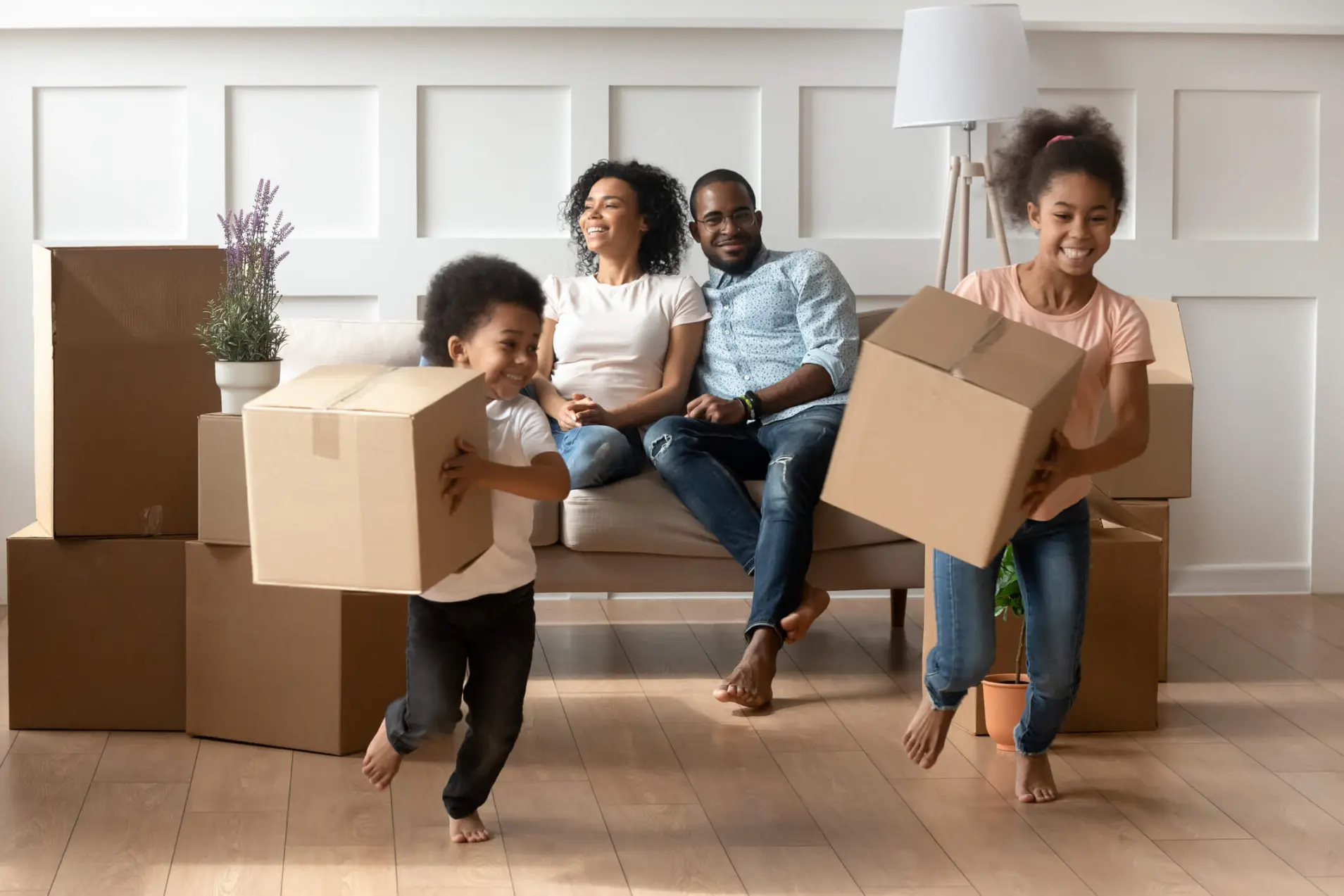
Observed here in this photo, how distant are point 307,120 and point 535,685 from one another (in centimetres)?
163

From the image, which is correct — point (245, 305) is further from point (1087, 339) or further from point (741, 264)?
point (1087, 339)

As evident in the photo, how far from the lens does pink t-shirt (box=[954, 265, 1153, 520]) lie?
2031 millimetres

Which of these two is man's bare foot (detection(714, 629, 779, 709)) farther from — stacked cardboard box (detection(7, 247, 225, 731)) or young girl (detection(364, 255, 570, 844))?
stacked cardboard box (detection(7, 247, 225, 731))

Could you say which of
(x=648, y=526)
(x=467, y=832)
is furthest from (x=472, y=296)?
(x=648, y=526)

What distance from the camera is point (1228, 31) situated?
12.1 ft

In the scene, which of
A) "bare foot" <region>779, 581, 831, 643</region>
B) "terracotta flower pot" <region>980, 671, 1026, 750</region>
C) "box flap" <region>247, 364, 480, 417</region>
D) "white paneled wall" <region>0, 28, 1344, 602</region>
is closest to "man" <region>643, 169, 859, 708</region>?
"bare foot" <region>779, 581, 831, 643</region>

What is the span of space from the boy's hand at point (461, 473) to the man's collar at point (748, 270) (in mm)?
1484

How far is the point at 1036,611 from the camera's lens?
2.09 metres

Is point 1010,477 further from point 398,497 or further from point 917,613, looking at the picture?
point 917,613

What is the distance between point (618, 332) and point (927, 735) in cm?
124

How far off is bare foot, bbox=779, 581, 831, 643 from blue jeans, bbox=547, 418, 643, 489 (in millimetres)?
429

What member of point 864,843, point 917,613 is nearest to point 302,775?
point 864,843

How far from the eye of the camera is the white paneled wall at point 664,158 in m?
3.57

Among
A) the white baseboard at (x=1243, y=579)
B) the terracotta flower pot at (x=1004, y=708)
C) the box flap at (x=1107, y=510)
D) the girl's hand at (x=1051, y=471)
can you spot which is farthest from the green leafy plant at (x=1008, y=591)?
the white baseboard at (x=1243, y=579)
